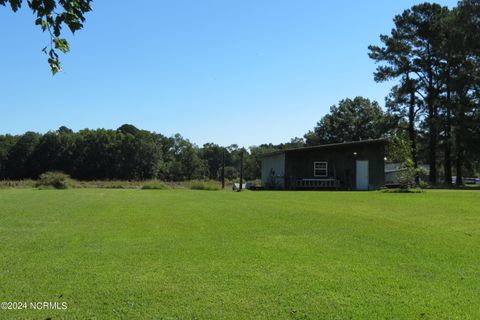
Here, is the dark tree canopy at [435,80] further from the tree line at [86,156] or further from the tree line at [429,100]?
the tree line at [86,156]

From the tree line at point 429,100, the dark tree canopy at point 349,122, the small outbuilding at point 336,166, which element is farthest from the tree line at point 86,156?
the small outbuilding at point 336,166

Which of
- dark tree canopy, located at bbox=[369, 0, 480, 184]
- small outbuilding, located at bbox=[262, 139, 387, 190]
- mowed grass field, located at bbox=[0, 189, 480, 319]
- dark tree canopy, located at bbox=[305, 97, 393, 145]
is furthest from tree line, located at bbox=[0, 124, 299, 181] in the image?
mowed grass field, located at bbox=[0, 189, 480, 319]

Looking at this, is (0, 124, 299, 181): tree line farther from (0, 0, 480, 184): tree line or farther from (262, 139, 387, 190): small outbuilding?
(262, 139, 387, 190): small outbuilding

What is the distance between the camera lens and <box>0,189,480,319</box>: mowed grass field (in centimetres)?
464

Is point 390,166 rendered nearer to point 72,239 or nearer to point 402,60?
point 402,60

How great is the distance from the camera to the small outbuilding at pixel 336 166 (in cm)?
3303

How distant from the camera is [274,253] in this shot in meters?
7.06

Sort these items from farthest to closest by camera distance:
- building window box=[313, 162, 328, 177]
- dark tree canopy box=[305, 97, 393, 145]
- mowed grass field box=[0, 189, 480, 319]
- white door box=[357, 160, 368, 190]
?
dark tree canopy box=[305, 97, 393, 145]
building window box=[313, 162, 328, 177]
white door box=[357, 160, 368, 190]
mowed grass field box=[0, 189, 480, 319]

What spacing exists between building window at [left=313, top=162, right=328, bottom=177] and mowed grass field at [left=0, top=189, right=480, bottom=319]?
75.5ft

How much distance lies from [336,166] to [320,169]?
1.16m

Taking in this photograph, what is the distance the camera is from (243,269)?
6.04 meters

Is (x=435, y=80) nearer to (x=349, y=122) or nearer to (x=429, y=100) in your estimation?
(x=429, y=100)

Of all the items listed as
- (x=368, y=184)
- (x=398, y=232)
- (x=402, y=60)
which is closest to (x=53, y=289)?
(x=398, y=232)

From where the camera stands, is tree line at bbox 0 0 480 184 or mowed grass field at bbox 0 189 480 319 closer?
mowed grass field at bbox 0 189 480 319
